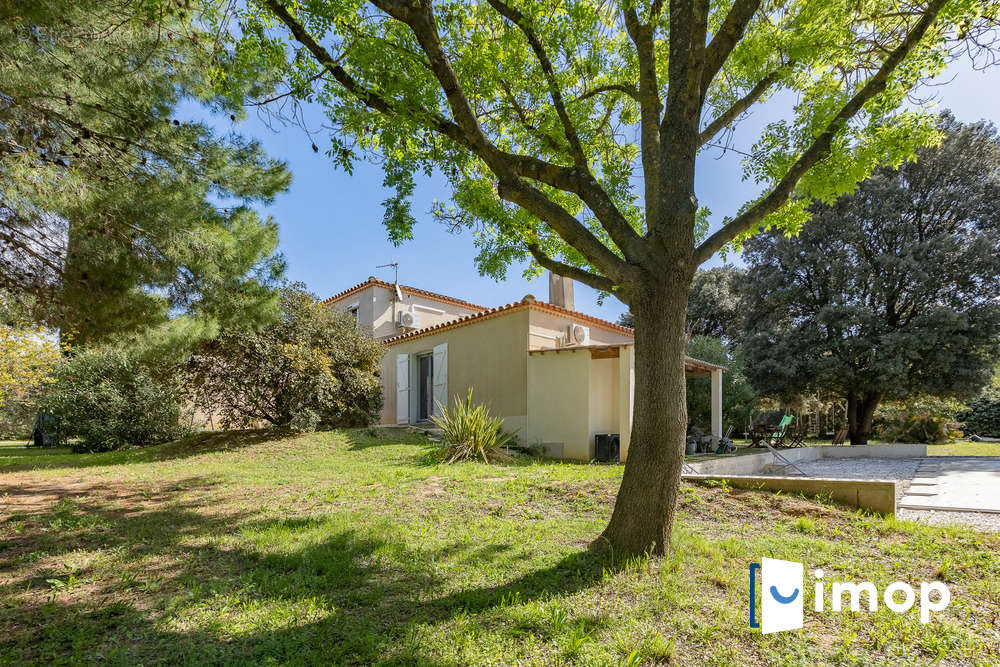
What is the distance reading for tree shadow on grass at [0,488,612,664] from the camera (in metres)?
2.54

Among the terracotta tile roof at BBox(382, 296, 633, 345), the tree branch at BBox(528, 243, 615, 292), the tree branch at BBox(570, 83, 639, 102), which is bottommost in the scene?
the tree branch at BBox(528, 243, 615, 292)

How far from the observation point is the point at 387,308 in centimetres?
1850

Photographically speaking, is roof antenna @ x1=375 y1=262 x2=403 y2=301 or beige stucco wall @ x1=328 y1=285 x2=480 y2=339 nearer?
beige stucco wall @ x1=328 y1=285 x2=480 y2=339

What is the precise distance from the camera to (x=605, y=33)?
20.3 feet

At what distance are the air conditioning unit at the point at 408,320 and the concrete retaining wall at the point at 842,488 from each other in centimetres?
1311

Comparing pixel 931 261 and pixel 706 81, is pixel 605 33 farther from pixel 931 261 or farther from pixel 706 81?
pixel 931 261

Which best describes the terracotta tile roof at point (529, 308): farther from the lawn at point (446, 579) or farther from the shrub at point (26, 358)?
the shrub at point (26, 358)

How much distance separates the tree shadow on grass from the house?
23.4ft

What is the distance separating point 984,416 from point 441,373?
777 inches

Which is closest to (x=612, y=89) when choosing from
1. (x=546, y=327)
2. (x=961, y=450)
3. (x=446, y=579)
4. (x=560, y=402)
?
(x=446, y=579)

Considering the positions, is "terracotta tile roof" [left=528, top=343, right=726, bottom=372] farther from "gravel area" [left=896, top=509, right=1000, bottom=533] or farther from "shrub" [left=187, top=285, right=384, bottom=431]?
"gravel area" [left=896, top=509, right=1000, bottom=533]

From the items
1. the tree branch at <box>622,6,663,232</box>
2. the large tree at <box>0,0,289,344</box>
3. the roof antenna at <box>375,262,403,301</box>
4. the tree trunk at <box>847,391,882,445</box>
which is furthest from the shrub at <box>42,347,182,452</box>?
the tree trunk at <box>847,391,882,445</box>

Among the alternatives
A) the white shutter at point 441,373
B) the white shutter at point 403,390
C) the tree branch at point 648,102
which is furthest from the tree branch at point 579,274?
the white shutter at point 403,390

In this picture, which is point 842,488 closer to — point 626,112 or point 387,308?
point 626,112
